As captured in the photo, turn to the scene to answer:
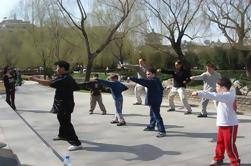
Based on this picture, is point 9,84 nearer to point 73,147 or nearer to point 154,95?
point 154,95

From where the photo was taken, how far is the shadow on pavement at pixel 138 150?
7879mm

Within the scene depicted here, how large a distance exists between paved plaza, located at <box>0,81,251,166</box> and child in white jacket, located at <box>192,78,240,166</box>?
463 mm

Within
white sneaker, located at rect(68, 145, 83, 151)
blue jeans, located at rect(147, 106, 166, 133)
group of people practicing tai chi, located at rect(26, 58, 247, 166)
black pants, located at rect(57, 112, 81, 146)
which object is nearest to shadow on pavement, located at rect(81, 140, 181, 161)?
white sneaker, located at rect(68, 145, 83, 151)

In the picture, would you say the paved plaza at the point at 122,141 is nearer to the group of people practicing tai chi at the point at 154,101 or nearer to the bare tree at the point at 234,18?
the group of people practicing tai chi at the point at 154,101

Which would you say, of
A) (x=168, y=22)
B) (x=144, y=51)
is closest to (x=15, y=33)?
(x=144, y=51)

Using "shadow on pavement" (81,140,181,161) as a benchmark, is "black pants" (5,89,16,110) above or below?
above

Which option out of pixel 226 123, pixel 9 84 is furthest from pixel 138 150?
pixel 9 84

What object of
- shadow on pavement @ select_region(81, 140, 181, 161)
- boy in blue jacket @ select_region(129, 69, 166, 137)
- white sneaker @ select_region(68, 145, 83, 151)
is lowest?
shadow on pavement @ select_region(81, 140, 181, 161)

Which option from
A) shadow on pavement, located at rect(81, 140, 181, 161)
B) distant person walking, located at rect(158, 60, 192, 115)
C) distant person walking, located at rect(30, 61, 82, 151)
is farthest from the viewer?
distant person walking, located at rect(158, 60, 192, 115)

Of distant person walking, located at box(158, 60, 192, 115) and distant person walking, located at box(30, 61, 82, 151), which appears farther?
distant person walking, located at box(158, 60, 192, 115)

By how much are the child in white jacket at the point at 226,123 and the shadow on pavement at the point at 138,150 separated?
119cm

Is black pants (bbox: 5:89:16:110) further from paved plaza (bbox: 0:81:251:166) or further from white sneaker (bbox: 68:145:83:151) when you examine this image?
white sneaker (bbox: 68:145:83:151)

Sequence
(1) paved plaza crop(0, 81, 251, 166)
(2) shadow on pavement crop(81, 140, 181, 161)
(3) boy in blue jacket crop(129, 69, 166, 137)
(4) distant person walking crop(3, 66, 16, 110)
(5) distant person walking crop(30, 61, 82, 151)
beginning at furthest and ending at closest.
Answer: (4) distant person walking crop(3, 66, 16, 110) → (3) boy in blue jacket crop(129, 69, 166, 137) → (5) distant person walking crop(30, 61, 82, 151) → (2) shadow on pavement crop(81, 140, 181, 161) → (1) paved plaza crop(0, 81, 251, 166)

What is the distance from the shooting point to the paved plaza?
24.5 ft
